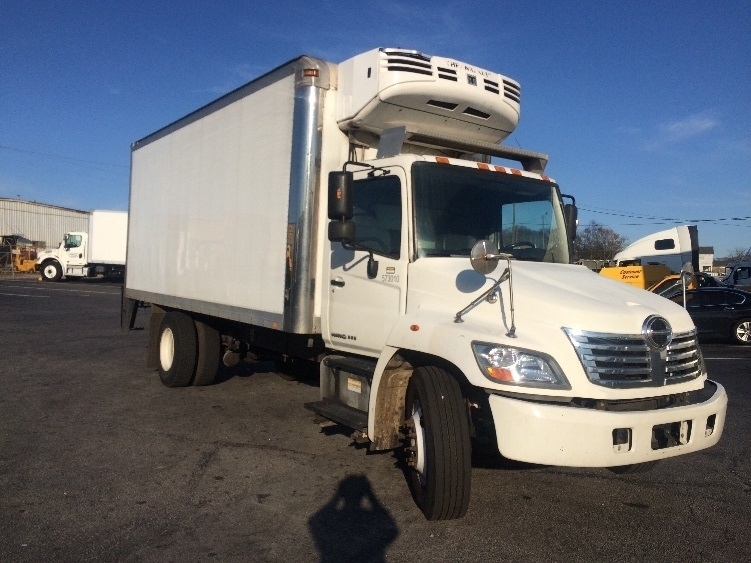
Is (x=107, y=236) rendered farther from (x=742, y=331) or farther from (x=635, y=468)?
(x=635, y=468)

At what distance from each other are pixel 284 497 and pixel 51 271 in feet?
123

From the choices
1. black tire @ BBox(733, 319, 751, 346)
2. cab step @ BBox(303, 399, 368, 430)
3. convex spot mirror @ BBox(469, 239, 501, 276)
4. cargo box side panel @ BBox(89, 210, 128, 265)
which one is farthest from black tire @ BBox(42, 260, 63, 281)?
convex spot mirror @ BBox(469, 239, 501, 276)

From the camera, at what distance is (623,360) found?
13.8 feet

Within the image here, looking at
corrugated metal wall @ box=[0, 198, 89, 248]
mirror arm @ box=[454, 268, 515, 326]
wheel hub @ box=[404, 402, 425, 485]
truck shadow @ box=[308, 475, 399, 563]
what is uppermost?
corrugated metal wall @ box=[0, 198, 89, 248]

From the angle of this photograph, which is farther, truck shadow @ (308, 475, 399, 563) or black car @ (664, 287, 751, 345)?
black car @ (664, 287, 751, 345)

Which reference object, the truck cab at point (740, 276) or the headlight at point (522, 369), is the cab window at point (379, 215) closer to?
the headlight at point (522, 369)

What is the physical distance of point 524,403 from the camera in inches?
160

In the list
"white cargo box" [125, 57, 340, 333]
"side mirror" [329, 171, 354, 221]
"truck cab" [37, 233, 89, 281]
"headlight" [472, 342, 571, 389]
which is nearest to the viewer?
"headlight" [472, 342, 571, 389]

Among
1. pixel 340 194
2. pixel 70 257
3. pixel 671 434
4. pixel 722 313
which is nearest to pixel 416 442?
pixel 671 434

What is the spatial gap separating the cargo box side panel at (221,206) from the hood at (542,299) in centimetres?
181

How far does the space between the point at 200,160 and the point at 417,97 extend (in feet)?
11.2

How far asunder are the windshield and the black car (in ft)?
36.8

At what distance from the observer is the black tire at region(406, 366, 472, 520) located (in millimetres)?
4418

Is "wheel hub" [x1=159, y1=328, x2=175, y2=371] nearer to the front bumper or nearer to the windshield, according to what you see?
the windshield
